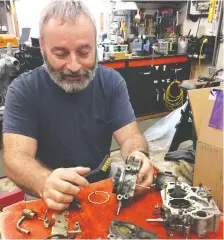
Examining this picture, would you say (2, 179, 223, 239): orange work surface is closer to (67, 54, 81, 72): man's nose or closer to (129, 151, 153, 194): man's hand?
(129, 151, 153, 194): man's hand

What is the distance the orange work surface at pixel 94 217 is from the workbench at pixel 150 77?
2215mm

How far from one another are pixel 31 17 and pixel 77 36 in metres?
2.62

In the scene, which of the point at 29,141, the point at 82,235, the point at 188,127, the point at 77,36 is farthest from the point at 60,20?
the point at 188,127

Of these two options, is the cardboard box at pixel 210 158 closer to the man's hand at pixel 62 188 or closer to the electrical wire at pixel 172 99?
the man's hand at pixel 62 188

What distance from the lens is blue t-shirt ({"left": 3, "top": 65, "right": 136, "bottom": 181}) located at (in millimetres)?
1025

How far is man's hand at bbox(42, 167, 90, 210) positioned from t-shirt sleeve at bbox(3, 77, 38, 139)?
317mm

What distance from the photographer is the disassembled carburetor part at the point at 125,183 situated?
0.75m

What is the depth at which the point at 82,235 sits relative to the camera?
0.68 metres

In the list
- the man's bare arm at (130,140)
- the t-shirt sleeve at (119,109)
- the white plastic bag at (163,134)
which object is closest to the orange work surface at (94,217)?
the man's bare arm at (130,140)

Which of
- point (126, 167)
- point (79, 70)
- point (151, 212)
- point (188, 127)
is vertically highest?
point (79, 70)

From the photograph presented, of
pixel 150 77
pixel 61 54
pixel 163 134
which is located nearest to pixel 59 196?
pixel 61 54

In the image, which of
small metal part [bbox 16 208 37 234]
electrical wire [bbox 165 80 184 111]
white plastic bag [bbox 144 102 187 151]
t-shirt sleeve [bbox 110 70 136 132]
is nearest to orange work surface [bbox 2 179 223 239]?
small metal part [bbox 16 208 37 234]

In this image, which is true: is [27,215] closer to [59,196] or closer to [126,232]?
[59,196]

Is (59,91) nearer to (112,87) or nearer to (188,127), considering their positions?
(112,87)
